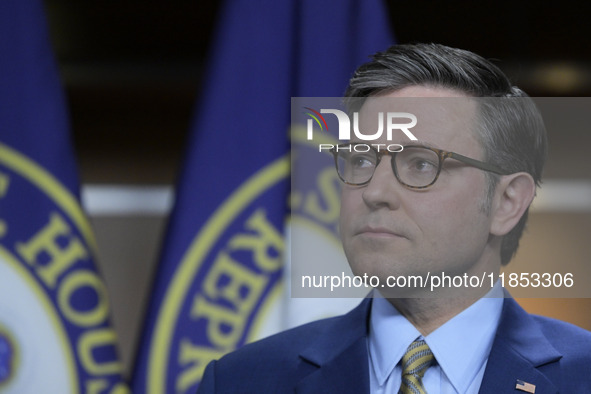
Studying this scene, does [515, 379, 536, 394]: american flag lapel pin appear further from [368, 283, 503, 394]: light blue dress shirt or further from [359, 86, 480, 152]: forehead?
[359, 86, 480, 152]: forehead

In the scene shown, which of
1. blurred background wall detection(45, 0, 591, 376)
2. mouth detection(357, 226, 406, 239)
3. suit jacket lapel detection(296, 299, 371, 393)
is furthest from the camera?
blurred background wall detection(45, 0, 591, 376)

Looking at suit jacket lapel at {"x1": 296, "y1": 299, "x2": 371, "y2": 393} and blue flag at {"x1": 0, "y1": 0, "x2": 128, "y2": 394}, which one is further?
blue flag at {"x1": 0, "y1": 0, "x2": 128, "y2": 394}

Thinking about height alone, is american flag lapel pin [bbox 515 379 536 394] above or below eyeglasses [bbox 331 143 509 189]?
below

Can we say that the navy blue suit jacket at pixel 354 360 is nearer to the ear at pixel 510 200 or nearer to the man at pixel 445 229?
the man at pixel 445 229

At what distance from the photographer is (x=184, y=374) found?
5.02ft

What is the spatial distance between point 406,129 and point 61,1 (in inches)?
53.6

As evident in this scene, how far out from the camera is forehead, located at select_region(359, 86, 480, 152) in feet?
2.65

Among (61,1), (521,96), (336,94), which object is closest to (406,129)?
(521,96)

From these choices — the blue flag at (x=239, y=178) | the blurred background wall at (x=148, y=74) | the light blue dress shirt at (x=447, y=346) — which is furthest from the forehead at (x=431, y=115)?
the blurred background wall at (x=148, y=74)

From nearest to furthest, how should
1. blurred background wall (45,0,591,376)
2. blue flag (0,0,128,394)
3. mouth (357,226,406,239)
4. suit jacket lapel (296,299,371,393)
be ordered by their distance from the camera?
mouth (357,226,406,239), suit jacket lapel (296,299,371,393), blue flag (0,0,128,394), blurred background wall (45,0,591,376)

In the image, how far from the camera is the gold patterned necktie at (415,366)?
84 centimetres

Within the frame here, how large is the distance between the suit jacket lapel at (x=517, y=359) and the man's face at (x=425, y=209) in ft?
0.36

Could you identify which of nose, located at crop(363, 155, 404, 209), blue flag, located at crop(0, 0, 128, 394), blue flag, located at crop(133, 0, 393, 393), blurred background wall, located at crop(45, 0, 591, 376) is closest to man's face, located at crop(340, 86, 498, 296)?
nose, located at crop(363, 155, 404, 209)

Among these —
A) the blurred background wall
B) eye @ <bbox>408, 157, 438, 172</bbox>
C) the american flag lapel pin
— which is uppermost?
the blurred background wall
